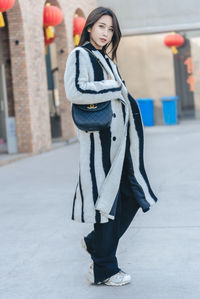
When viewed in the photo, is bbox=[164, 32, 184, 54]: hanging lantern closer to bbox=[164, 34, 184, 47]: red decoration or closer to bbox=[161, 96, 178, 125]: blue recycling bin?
bbox=[164, 34, 184, 47]: red decoration

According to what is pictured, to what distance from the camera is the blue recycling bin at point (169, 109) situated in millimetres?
21328

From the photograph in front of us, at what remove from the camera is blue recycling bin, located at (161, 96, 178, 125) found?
2133 cm

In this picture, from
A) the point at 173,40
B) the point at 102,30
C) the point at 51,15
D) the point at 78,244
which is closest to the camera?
the point at 102,30

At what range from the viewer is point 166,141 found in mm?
14320

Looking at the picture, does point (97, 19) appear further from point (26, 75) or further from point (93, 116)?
point (26, 75)

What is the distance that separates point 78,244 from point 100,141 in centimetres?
144

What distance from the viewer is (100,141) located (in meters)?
3.54

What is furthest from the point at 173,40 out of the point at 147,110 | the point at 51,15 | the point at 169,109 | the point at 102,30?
the point at 102,30

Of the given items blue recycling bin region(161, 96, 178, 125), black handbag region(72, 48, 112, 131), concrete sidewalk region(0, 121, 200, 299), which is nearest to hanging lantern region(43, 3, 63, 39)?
concrete sidewalk region(0, 121, 200, 299)

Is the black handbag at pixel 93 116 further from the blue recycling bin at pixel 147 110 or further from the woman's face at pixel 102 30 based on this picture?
the blue recycling bin at pixel 147 110

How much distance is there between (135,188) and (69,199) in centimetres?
346

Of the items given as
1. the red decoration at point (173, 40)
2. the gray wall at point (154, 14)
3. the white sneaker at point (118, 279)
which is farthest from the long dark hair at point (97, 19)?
the red decoration at point (173, 40)

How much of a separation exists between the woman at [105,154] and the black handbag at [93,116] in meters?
0.04

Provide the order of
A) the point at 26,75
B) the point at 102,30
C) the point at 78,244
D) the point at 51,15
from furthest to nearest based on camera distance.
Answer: the point at 51,15, the point at 26,75, the point at 78,244, the point at 102,30
